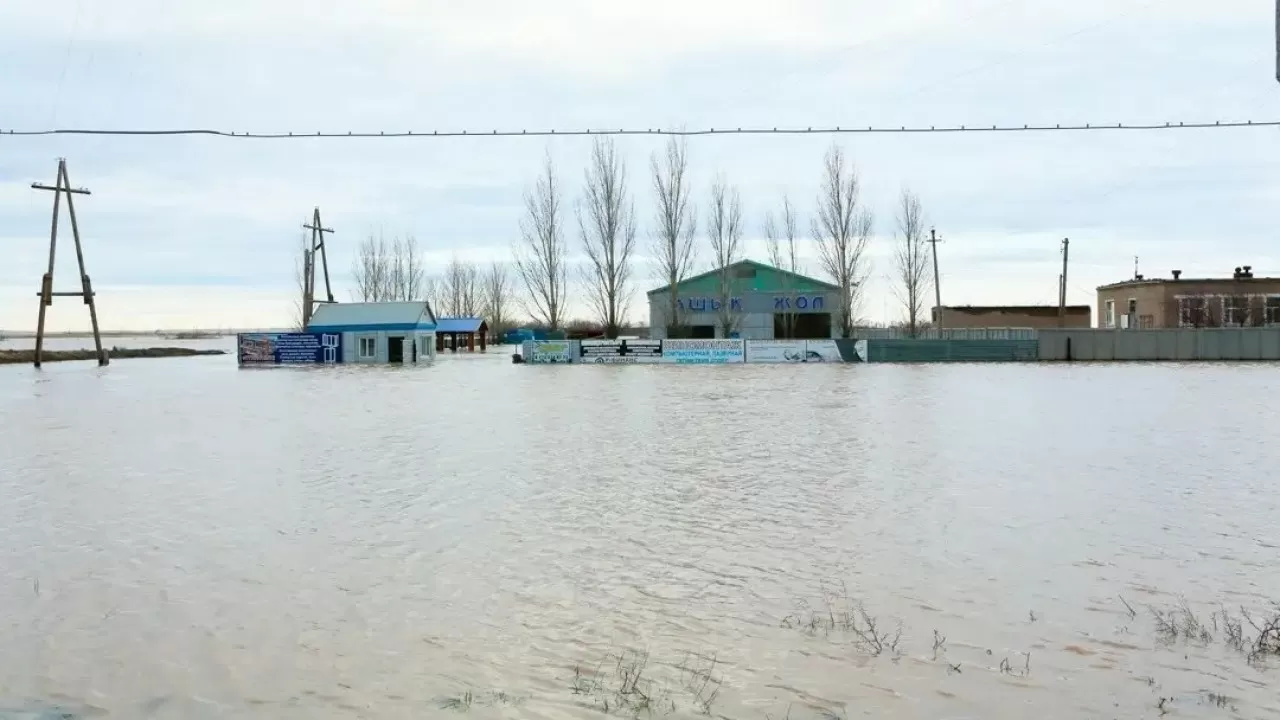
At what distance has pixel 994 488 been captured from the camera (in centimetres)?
1273

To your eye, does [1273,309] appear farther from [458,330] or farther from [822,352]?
[458,330]

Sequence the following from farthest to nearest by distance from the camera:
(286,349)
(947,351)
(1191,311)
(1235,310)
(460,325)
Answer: (460,325)
(1235,310)
(1191,311)
(286,349)
(947,351)

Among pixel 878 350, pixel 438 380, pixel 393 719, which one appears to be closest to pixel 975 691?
pixel 393 719

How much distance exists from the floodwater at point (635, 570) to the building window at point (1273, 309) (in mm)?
61920

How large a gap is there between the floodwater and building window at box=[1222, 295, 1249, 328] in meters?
59.8

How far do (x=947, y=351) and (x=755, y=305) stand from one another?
1635 cm

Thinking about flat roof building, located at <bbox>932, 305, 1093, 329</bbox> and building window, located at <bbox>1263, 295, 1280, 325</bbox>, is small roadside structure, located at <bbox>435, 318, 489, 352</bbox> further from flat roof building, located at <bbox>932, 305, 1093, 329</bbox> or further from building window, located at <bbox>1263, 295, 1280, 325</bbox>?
building window, located at <bbox>1263, 295, 1280, 325</bbox>

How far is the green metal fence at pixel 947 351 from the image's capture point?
172 ft

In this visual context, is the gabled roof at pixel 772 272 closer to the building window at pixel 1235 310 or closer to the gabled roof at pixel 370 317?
the gabled roof at pixel 370 317

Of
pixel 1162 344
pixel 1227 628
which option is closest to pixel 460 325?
pixel 1162 344

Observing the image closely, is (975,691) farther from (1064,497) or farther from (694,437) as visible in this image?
(694,437)

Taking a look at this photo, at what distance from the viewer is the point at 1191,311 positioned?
7112cm

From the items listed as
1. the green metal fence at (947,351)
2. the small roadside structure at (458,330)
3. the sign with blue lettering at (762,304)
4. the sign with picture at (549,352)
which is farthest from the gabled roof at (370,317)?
the green metal fence at (947,351)

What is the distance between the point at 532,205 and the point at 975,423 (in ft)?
162
